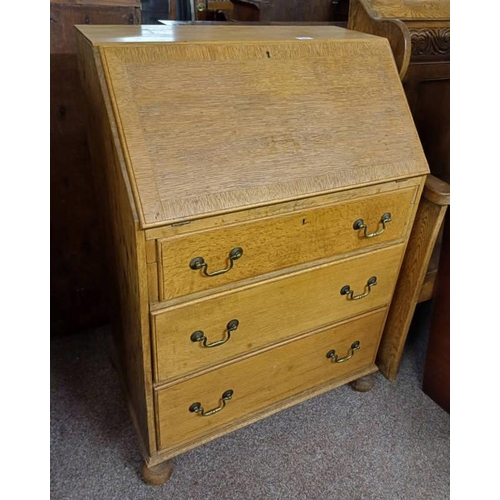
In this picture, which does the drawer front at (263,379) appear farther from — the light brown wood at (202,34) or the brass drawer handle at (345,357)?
the light brown wood at (202,34)

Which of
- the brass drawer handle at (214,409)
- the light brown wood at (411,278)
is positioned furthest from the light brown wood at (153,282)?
the light brown wood at (411,278)

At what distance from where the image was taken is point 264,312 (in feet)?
3.98

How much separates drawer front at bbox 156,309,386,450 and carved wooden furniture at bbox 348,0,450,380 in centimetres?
11

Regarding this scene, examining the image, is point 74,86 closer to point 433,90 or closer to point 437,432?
point 433,90

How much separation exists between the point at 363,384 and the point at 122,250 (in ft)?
3.22

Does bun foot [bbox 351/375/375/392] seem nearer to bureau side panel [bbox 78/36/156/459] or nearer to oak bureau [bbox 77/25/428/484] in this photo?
oak bureau [bbox 77/25/428/484]

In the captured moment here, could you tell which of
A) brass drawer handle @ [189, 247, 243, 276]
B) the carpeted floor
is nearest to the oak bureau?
brass drawer handle @ [189, 247, 243, 276]

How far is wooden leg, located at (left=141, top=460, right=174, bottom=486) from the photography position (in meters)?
1.32

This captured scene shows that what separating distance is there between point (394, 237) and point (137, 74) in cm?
80

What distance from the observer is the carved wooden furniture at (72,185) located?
4.43 ft

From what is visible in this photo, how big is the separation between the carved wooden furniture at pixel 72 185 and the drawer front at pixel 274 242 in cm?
70

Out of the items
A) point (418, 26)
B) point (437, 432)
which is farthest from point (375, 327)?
point (418, 26)

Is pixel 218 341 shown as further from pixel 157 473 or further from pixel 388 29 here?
pixel 388 29

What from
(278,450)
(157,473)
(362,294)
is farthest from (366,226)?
(157,473)
